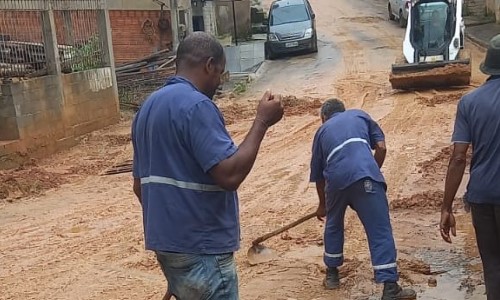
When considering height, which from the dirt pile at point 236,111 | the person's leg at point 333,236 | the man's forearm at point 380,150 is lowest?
the dirt pile at point 236,111

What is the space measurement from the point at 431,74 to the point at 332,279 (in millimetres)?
10783

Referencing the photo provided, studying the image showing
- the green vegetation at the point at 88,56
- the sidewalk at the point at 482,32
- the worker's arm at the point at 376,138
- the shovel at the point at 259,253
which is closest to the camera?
the worker's arm at the point at 376,138

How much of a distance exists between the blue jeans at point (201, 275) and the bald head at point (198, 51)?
88 cm

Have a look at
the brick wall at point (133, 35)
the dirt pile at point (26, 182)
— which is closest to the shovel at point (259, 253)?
the dirt pile at point (26, 182)

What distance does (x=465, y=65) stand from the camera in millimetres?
15594

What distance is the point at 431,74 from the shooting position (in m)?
15.7

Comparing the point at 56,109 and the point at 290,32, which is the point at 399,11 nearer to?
the point at 290,32

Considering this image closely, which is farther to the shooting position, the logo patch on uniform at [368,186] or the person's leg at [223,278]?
the logo patch on uniform at [368,186]

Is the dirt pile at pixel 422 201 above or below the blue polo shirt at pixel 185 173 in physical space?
below

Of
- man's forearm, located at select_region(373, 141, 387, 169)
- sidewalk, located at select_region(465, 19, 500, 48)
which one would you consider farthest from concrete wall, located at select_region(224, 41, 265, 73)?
man's forearm, located at select_region(373, 141, 387, 169)

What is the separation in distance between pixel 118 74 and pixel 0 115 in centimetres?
643

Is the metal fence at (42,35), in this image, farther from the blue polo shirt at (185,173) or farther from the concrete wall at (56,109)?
the blue polo shirt at (185,173)

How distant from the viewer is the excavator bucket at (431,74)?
51.1 ft

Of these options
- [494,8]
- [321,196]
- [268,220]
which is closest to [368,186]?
[321,196]
